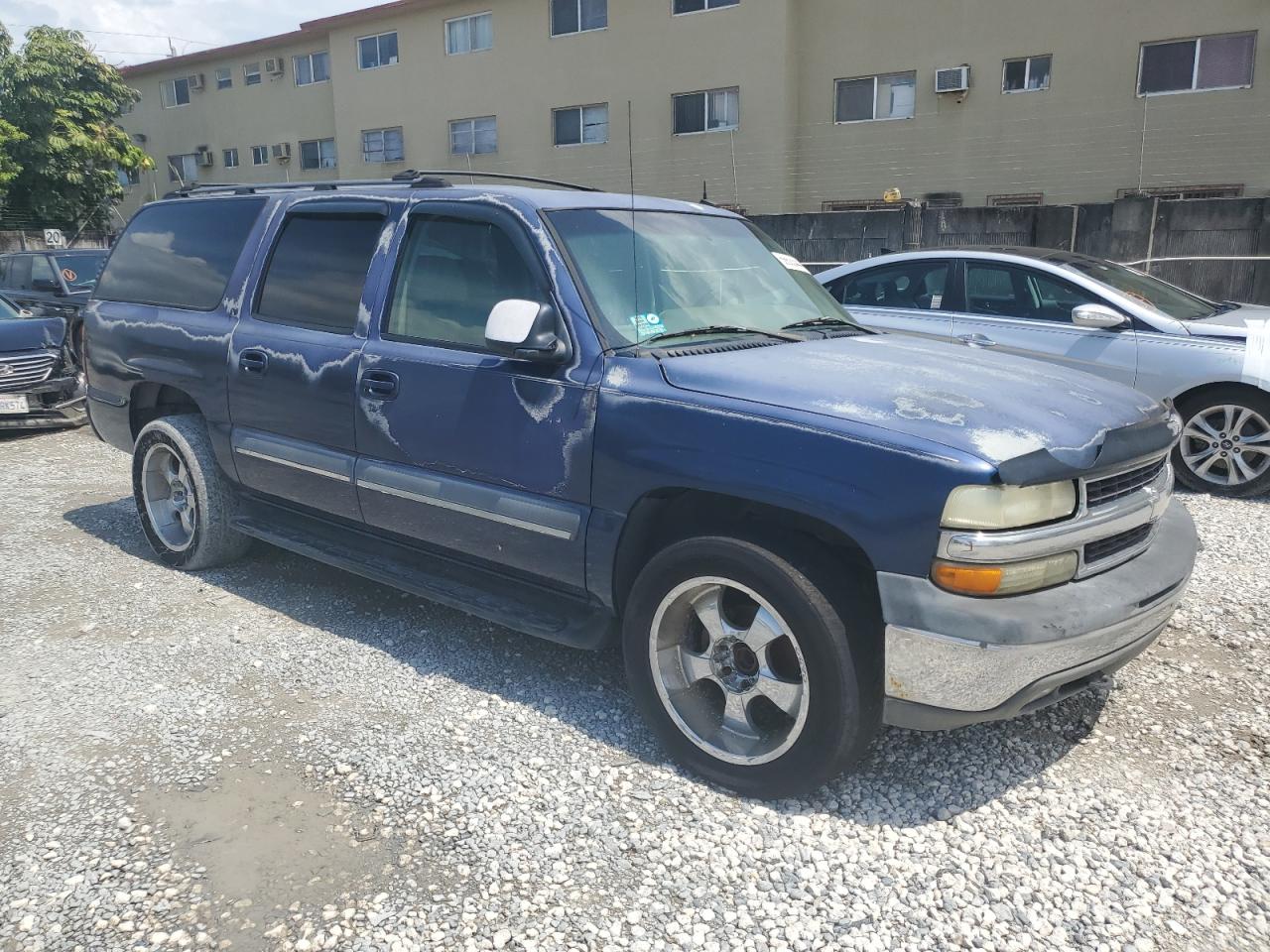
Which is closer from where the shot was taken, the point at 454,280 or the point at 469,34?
the point at 454,280

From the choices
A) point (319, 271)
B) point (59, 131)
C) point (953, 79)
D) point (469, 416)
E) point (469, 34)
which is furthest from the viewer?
point (59, 131)

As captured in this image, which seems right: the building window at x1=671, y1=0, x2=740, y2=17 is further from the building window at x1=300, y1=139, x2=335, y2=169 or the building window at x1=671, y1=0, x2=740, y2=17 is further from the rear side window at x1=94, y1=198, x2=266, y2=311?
the rear side window at x1=94, y1=198, x2=266, y2=311

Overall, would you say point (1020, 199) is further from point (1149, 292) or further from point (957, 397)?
point (957, 397)

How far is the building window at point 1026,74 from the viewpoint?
675 inches

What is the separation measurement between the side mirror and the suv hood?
3.28 meters

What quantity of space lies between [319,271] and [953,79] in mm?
16394

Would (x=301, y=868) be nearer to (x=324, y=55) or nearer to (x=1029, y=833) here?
(x=1029, y=833)

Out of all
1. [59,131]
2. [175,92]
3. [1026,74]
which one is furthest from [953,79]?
[175,92]

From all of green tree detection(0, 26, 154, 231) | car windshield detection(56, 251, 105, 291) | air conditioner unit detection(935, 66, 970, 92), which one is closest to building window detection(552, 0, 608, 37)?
air conditioner unit detection(935, 66, 970, 92)

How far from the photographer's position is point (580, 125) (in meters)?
22.1

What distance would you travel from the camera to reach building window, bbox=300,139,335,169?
28.0 metres

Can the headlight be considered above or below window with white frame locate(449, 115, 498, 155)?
below

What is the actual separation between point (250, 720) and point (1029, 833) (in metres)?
2.73

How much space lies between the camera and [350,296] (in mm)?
4184
